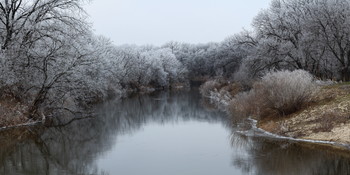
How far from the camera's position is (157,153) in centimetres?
1695

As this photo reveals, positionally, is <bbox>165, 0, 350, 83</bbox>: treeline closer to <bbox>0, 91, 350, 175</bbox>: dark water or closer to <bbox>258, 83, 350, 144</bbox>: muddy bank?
<bbox>258, 83, 350, 144</bbox>: muddy bank

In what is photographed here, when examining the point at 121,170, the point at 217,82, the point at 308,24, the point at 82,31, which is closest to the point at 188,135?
the point at 121,170

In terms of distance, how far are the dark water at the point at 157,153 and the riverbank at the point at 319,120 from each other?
0.97 m

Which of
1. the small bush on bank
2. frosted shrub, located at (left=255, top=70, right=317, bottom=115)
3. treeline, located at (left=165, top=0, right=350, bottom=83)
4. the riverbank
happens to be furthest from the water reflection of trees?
treeline, located at (left=165, top=0, right=350, bottom=83)

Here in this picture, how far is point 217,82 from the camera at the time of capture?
57.5 meters

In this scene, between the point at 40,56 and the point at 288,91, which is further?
the point at 40,56

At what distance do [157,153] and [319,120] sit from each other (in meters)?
8.45

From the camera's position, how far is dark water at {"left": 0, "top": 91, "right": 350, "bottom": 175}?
14.0 metres

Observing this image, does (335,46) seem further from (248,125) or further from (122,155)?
(122,155)

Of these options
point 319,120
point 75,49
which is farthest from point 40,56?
point 319,120

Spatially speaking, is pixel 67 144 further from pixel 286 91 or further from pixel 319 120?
pixel 319 120

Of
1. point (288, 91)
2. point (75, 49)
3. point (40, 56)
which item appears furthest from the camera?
point (75, 49)

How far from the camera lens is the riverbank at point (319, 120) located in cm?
1736

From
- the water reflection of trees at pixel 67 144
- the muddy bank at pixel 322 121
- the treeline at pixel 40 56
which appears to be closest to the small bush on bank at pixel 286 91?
the muddy bank at pixel 322 121
